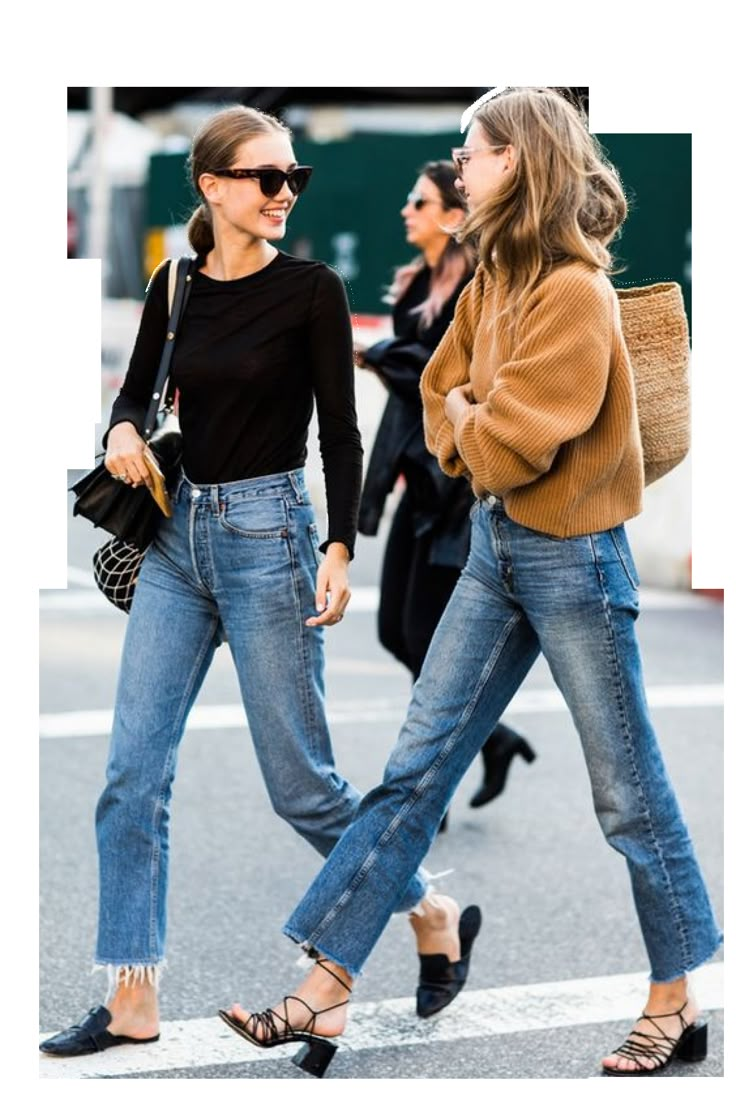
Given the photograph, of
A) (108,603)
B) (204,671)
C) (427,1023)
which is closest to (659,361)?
(204,671)

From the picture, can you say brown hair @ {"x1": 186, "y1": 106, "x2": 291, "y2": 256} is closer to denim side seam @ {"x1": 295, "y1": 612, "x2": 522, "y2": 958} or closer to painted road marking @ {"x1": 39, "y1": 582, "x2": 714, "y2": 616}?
denim side seam @ {"x1": 295, "y1": 612, "x2": 522, "y2": 958}

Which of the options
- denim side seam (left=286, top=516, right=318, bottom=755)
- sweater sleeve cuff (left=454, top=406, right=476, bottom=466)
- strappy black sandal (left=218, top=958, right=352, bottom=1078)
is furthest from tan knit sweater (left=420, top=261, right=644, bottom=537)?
strappy black sandal (left=218, top=958, right=352, bottom=1078)

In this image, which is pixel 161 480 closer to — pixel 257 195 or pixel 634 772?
pixel 257 195

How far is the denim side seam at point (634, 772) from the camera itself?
3.51 meters

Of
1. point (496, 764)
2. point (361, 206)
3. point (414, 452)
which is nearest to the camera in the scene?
point (414, 452)

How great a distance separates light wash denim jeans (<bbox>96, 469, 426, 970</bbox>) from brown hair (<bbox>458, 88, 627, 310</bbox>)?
2.20ft

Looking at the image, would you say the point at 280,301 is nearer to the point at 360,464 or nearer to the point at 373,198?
the point at 360,464

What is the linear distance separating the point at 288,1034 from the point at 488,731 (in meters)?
0.72

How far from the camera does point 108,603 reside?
10641 mm

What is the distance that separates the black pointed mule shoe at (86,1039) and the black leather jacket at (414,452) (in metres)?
1.92

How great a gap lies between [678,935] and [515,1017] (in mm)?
758

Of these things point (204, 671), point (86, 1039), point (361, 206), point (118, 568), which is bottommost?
point (86, 1039)

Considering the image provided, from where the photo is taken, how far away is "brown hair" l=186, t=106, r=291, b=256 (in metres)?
Answer: 3.71

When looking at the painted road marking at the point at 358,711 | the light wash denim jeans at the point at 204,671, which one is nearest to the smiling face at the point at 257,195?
the light wash denim jeans at the point at 204,671
